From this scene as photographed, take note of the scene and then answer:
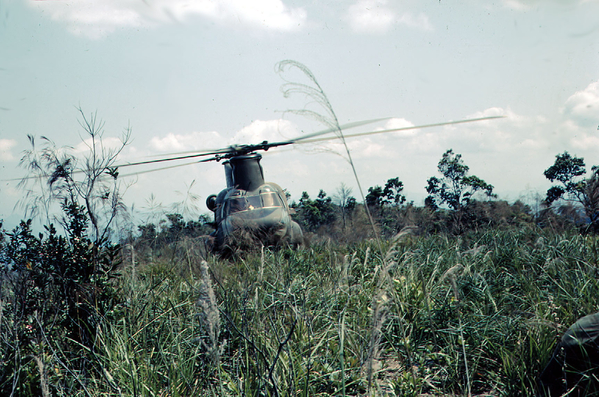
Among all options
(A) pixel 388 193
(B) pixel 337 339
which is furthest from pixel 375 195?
(B) pixel 337 339

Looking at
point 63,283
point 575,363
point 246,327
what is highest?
point 63,283

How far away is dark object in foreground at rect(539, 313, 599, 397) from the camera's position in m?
2.34

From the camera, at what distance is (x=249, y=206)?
995 cm

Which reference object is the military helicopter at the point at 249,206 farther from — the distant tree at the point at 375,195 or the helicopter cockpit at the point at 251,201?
the distant tree at the point at 375,195

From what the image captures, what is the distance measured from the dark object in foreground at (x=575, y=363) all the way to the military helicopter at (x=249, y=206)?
21.1 feet

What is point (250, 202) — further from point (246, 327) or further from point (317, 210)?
point (317, 210)

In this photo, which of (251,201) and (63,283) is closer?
(63,283)

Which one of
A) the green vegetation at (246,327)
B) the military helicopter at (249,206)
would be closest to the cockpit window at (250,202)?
the military helicopter at (249,206)

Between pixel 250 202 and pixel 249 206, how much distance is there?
0.16 metres

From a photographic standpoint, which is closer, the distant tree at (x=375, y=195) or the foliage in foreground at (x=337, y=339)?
the foliage in foreground at (x=337, y=339)

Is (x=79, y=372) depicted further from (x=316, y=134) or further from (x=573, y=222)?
(x=573, y=222)

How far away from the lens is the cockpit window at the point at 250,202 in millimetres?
9945

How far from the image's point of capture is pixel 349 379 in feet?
9.70

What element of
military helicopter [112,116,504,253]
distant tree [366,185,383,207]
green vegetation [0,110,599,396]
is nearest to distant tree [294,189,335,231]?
distant tree [366,185,383,207]
